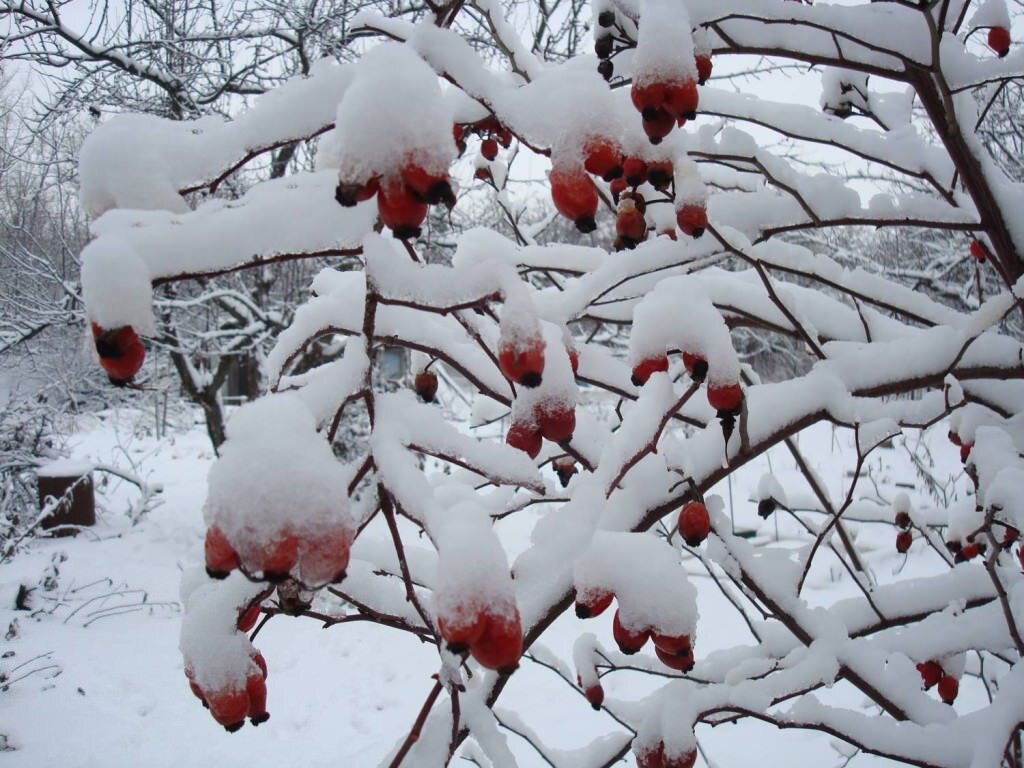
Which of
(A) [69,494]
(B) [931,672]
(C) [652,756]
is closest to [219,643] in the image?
(C) [652,756]

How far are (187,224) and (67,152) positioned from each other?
24.5 feet

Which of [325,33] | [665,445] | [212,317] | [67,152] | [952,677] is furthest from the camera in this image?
[212,317]

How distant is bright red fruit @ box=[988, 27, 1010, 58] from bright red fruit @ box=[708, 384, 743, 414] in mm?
1232

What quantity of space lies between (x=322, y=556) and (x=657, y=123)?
59 cm

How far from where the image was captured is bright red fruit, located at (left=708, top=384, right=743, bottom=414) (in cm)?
84

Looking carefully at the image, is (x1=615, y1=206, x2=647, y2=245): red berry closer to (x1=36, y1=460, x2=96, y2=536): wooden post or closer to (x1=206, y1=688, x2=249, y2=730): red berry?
(x1=206, y1=688, x2=249, y2=730): red berry

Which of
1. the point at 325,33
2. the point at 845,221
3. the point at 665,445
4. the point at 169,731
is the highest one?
the point at 325,33

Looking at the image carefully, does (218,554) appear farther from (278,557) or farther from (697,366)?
(697,366)

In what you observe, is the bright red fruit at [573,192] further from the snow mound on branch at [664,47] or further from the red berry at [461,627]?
the red berry at [461,627]

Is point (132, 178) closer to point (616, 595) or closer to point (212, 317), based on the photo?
point (616, 595)

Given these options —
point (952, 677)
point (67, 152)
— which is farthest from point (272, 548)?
point (67, 152)

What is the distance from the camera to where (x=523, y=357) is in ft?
2.07

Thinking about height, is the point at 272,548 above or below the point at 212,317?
below

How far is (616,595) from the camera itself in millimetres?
699
